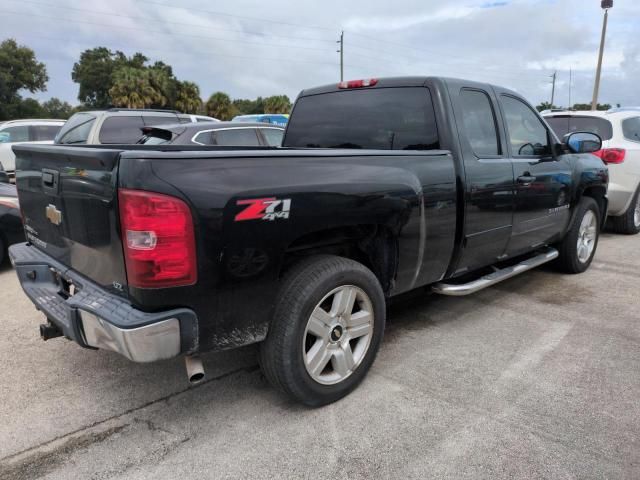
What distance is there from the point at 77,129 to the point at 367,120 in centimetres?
662

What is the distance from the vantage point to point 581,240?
539cm

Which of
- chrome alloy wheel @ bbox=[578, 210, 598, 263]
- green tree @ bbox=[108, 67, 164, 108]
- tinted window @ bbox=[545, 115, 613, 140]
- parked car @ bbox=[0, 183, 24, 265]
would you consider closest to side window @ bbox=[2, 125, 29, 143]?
parked car @ bbox=[0, 183, 24, 265]

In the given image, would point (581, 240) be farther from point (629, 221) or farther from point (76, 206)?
point (76, 206)

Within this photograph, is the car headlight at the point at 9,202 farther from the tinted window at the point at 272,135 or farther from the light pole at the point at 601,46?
the light pole at the point at 601,46

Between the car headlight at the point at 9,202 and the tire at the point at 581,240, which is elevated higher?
the car headlight at the point at 9,202

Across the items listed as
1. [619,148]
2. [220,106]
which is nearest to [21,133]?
[619,148]

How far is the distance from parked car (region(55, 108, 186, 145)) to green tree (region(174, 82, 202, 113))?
39.7m

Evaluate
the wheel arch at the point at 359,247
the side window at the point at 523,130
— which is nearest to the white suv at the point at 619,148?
the side window at the point at 523,130

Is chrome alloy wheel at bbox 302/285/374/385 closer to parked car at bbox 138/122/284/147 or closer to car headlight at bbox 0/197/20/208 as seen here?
parked car at bbox 138/122/284/147

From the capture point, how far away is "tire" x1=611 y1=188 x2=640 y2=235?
7395 millimetres

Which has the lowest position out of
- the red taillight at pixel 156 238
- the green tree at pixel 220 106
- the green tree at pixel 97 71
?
the red taillight at pixel 156 238

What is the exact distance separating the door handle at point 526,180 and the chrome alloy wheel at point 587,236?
4.88ft

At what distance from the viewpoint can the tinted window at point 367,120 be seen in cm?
356

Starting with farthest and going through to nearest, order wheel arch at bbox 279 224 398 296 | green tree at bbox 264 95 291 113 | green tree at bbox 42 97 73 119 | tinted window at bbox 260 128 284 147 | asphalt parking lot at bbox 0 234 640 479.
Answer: green tree at bbox 42 97 73 119
green tree at bbox 264 95 291 113
tinted window at bbox 260 128 284 147
wheel arch at bbox 279 224 398 296
asphalt parking lot at bbox 0 234 640 479
